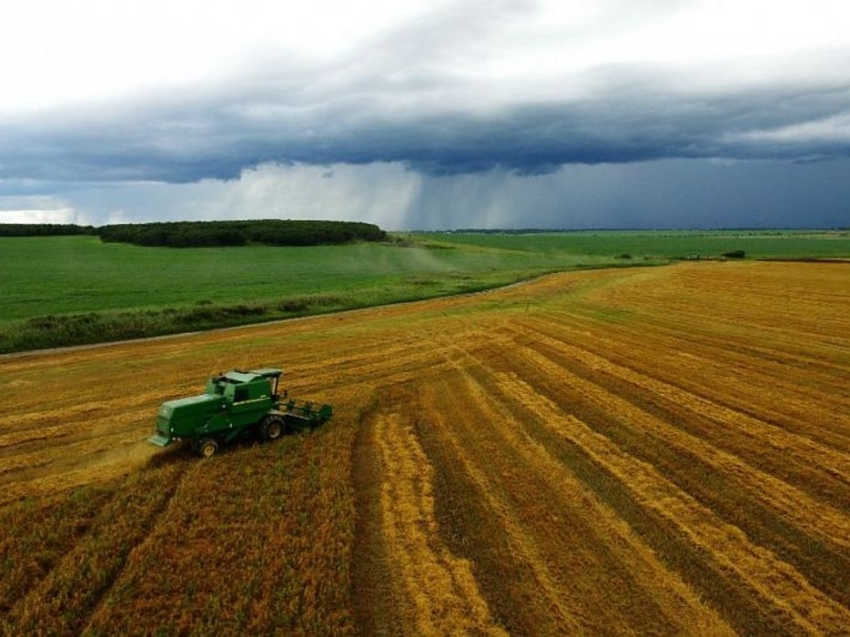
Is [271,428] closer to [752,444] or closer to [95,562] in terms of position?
[95,562]

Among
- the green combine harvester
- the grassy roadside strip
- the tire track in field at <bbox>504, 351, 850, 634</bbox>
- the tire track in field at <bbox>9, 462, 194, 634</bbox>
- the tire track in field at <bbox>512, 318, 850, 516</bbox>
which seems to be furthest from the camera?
Answer: the grassy roadside strip

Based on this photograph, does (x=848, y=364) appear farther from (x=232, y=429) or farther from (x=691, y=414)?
(x=232, y=429)

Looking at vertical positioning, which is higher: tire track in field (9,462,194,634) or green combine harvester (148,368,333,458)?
green combine harvester (148,368,333,458)

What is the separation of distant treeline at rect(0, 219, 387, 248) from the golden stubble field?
95.4 metres

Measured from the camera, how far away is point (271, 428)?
54.1 ft

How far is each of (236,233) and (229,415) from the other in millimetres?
107967

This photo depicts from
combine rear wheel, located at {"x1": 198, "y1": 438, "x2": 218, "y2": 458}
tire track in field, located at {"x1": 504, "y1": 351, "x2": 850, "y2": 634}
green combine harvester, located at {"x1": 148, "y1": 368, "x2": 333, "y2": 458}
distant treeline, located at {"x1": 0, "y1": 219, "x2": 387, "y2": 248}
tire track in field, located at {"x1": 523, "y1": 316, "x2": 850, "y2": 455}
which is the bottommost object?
tire track in field, located at {"x1": 504, "y1": 351, "x2": 850, "y2": 634}

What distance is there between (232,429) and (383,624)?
8.02 meters

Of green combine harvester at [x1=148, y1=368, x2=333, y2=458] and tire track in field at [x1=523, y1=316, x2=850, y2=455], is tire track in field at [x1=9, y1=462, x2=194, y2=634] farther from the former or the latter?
tire track in field at [x1=523, y1=316, x2=850, y2=455]

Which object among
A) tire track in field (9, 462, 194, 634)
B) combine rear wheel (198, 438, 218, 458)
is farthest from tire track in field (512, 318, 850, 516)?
tire track in field (9, 462, 194, 634)

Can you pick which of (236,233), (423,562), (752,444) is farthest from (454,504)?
(236,233)

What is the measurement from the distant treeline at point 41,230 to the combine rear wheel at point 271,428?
155m

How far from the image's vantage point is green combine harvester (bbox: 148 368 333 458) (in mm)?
14953

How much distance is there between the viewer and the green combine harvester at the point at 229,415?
1495 centimetres
